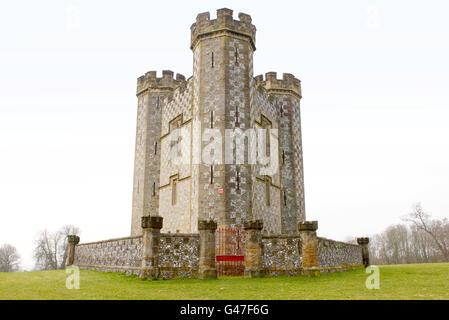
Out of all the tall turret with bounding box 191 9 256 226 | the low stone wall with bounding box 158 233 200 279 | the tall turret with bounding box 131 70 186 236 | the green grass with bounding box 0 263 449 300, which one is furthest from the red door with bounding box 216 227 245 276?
the tall turret with bounding box 131 70 186 236

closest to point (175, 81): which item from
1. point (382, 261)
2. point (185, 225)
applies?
point (185, 225)

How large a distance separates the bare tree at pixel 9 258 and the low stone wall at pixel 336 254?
241 ft

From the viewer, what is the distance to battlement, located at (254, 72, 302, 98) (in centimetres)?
3083

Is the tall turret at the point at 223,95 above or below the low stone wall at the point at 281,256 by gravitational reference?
above

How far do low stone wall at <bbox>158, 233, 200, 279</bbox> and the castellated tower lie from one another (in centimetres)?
572

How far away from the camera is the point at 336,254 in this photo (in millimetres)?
17031

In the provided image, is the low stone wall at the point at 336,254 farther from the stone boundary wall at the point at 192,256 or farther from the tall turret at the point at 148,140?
the tall turret at the point at 148,140

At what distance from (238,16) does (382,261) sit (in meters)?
69.1

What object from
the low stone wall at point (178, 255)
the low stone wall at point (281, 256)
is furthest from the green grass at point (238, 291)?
the low stone wall at point (281, 256)

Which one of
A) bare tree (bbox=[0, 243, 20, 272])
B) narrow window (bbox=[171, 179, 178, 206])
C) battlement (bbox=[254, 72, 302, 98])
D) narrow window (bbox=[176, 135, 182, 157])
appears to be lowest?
bare tree (bbox=[0, 243, 20, 272])

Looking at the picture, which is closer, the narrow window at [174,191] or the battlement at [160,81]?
the narrow window at [174,191]

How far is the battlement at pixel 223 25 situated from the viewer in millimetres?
23156

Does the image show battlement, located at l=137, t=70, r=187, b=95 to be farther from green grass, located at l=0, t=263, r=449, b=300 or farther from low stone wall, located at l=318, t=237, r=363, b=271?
green grass, located at l=0, t=263, r=449, b=300

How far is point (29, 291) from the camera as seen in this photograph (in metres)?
10.0
